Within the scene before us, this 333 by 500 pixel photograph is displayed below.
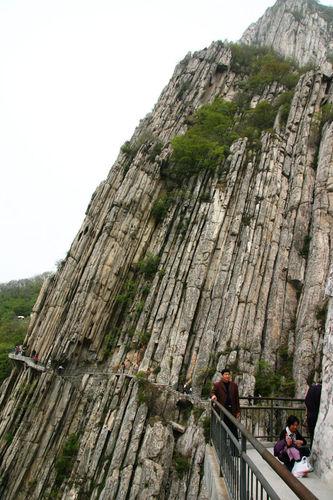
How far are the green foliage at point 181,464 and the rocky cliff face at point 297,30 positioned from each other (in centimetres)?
6312

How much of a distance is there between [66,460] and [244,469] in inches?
796

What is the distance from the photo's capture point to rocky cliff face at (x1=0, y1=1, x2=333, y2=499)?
1878 centimetres

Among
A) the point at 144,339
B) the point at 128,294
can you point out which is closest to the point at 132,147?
the point at 128,294

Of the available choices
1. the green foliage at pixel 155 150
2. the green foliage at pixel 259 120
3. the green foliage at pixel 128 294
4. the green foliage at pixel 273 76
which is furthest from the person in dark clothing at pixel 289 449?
the green foliage at pixel 273 76

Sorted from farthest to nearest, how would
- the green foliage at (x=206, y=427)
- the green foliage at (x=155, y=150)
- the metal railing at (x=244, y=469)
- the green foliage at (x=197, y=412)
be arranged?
1. the green foliage at (x=155, y=150)
2. the green foliage at (x=197, y=412)
3. the green foliage at (x=206, y=427)
4. the metal railing at (x=244, y=469)

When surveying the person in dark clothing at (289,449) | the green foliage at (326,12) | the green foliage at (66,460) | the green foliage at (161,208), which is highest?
the green foliage at (326,12)

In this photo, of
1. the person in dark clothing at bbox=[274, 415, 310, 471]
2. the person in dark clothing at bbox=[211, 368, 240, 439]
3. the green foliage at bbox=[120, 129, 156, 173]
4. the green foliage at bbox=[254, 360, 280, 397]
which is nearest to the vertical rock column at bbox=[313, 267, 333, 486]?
the person in dark clothing at bbox=[274, 415, 310, 471]

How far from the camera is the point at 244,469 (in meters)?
5.13

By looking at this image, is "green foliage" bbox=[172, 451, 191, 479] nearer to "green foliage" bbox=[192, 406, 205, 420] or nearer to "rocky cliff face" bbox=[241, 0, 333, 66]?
"green foliage" bbox=[192, 406, 205, 420]

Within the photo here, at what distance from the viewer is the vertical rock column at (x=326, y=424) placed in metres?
5.66

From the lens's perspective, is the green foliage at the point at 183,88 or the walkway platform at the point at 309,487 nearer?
the walkway platform at the point at 309,487

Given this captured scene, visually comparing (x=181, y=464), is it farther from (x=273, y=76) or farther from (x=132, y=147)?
(x=273, y=76)

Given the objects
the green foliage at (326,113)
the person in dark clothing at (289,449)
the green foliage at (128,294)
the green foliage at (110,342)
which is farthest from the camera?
the green foliage at (128,294)

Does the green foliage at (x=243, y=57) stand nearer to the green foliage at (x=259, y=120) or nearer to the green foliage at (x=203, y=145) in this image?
the green foliage at (x=203, y=145)
